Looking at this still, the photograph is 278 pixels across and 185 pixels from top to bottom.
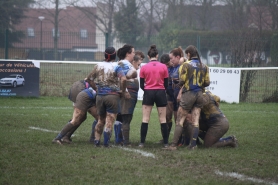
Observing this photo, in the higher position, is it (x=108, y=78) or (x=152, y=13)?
(x=152, y=13)

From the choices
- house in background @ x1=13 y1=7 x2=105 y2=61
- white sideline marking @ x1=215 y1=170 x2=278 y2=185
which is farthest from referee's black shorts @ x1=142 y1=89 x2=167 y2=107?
house in background @ x1=13 y1=7 x2=105 y2=61

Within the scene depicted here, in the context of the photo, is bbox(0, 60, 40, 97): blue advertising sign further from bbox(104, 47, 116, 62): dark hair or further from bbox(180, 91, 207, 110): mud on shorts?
bbox(180, 91, 207, 110): mud on shorts

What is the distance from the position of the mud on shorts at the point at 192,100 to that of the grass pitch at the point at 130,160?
32.3 inches

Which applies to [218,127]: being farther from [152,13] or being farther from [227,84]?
[152,13]

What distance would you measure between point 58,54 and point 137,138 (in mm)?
14780

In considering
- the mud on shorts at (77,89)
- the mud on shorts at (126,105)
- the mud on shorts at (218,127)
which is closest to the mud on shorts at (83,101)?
the mud on shorts at (77,89)

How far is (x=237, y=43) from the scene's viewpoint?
2030 centimetres

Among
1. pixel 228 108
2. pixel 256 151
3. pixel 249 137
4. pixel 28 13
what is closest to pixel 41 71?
pixel 228 108

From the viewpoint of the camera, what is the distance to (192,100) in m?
9.03

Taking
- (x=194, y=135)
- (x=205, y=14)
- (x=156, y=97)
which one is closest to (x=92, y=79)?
(x=156, y=97)

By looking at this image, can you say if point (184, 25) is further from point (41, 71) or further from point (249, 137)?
point (249, 137)

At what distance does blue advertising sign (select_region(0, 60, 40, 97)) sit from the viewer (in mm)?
17844

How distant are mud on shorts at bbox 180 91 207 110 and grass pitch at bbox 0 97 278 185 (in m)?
0.82

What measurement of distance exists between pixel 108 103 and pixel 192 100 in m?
1.56
